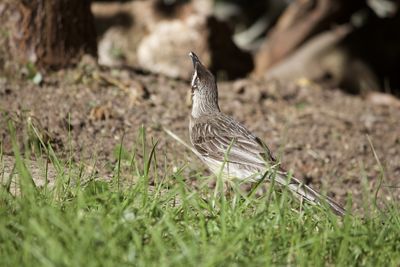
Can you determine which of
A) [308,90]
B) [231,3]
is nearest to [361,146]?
[308,90]

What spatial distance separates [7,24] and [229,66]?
15.4 feet

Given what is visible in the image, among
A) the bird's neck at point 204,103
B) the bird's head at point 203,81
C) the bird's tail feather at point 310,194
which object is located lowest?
the bird's tail feather at point 310,194

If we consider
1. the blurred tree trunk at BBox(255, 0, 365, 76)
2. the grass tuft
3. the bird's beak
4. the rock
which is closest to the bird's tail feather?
the grass tuft

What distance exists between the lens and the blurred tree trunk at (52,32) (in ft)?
28.3

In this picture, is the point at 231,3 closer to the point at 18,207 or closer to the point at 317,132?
the point at 317,132

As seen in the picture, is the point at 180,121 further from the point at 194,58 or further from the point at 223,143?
the point at 223,143

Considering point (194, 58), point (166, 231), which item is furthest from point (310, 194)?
point (194, 58)

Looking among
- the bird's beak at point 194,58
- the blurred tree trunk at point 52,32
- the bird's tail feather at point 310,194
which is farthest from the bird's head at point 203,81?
the blurred tree trunk at point 52,32

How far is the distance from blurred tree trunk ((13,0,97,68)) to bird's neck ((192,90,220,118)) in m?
2.06

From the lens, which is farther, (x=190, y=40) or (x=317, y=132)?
(x=190, y=40)

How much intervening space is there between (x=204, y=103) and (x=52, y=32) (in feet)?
7.29

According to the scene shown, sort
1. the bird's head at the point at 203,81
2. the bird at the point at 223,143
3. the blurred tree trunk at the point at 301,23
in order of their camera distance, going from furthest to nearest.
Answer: the blurred tree trunk at the point at 301,23
the bird's head at the point at 203,81
the bird at the point at 223,143

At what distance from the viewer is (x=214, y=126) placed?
7320mm

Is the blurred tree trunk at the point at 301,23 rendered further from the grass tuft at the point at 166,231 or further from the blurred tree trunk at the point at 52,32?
the grass tuft at the point at 166,231
